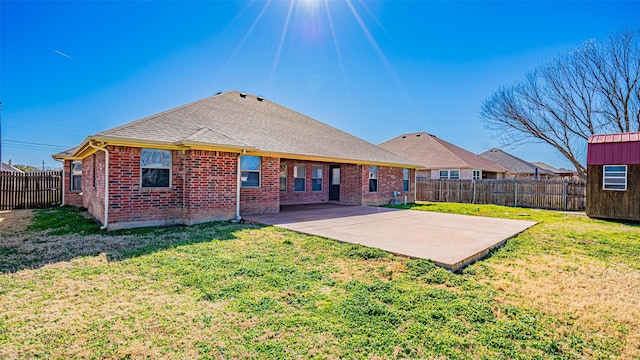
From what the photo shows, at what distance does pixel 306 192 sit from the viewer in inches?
611

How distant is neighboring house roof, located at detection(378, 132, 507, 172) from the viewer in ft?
78.3

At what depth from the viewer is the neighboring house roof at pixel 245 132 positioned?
28.0 ft

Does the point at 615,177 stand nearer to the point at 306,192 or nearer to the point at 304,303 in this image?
the point at 306,192

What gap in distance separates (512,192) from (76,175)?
23.3 metres

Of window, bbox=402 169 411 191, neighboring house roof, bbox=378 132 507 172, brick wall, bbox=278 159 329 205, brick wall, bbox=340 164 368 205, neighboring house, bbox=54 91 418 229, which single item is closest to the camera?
neighboring house, bbox=54 91 418 229

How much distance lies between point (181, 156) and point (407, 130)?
26048mm

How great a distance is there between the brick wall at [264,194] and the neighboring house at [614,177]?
1303cm

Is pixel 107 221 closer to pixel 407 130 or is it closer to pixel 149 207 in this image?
pixel 149 207

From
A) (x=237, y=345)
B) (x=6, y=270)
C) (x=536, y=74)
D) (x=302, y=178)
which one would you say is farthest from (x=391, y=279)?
(x=536, y=74)

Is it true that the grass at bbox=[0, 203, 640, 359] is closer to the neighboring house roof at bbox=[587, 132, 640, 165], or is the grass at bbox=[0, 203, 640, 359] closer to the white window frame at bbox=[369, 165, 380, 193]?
the neighboring house roof at bbox=[587, 132, 640, 165]

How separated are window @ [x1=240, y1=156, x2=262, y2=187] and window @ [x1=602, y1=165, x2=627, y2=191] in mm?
13892

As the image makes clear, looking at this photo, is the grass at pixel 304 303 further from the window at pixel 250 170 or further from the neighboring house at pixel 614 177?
the neighboring house at pixel 614 177

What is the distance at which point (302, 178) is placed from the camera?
1538cm

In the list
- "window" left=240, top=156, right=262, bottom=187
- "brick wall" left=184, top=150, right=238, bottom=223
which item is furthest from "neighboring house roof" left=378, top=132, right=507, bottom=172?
"brick wall" left=184, top=150, right=238, bottom=223
